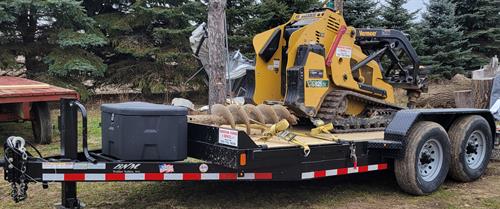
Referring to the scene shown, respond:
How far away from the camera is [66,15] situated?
533 inches

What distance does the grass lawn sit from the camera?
564cm

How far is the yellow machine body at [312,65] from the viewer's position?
6.80m

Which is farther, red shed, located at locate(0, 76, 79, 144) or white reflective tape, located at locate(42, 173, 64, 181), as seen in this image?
red shed, located at locate(0, 76, 79, 144)

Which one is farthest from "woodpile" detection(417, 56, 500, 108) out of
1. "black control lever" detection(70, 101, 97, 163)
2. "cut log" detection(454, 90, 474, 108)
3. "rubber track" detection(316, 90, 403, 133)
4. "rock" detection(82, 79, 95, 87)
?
"rock" detection(82, 79, 95, 87)

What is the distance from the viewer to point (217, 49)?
12.1 metres

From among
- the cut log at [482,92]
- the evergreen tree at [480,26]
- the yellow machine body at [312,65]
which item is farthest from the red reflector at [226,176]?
the evergreen tree at [480,26]

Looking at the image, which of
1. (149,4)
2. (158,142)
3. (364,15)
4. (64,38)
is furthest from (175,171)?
(364,15)

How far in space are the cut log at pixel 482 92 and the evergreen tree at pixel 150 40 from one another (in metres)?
8.27

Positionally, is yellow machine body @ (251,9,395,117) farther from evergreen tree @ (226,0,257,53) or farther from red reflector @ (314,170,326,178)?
evergreen tree @ (226,0,257,53)

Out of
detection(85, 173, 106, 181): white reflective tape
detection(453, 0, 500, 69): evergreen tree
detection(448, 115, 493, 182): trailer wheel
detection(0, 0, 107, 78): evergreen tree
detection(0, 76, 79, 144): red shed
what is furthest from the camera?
detection(453, 0, 500, 69): evergreen tree

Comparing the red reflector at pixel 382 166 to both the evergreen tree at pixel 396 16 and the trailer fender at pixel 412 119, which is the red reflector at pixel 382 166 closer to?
the trailer fender at pixel 412 119

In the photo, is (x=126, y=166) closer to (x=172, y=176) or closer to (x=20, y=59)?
(x=172, y=176)

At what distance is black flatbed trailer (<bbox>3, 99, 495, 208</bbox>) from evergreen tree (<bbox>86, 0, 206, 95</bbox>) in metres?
10.3

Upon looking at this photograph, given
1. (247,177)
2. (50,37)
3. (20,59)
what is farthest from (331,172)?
(20,59)
